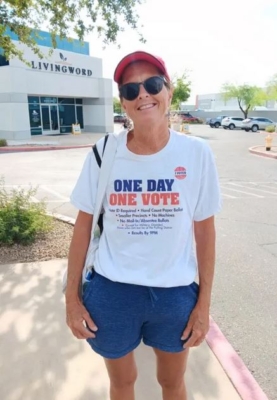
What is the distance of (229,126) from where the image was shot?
40625 mm

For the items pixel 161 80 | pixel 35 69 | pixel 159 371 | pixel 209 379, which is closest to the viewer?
pixel 161 80

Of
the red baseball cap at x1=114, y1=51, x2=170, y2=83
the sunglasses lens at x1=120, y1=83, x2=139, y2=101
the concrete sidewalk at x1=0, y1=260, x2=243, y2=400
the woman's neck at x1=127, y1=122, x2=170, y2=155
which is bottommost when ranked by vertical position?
the concrete sidewalk at x1=0, y1=260, x2=243, y2=400

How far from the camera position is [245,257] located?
4.57 meters

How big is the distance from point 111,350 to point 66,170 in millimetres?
10706

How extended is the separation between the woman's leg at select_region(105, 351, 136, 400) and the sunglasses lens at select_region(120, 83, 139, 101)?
1197 millimetres

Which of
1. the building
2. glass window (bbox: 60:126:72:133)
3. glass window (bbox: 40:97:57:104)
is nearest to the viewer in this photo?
the building

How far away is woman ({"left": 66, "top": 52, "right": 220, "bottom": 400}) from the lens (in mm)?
1463

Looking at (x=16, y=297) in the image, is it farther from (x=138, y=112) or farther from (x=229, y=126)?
(x=229, y=126)

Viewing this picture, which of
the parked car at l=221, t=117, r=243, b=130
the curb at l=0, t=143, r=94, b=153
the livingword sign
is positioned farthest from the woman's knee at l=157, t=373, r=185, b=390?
the parked car at l=221, t=117, r=243, b=130

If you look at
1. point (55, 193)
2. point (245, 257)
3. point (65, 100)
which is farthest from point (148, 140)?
point (65, 100)

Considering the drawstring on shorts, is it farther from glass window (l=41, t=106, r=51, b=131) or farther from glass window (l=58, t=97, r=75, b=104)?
glass window (l=58, t=97, r=75, b=104)

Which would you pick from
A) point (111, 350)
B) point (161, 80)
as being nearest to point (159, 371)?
point (111, 350)

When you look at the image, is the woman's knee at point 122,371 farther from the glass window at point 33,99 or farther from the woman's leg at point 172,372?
the glass window at point 33,99

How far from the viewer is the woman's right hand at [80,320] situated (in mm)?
1543
